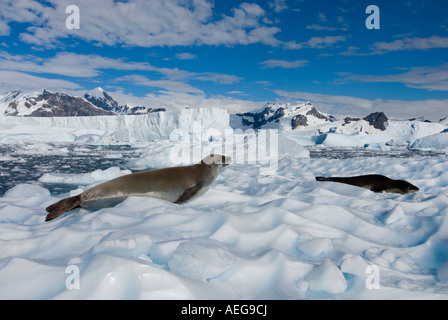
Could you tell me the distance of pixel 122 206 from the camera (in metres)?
2.67

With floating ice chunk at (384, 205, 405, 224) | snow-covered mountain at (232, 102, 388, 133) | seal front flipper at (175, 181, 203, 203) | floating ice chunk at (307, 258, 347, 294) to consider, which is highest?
snow-covered mountain at (232, 102, 388, 133)

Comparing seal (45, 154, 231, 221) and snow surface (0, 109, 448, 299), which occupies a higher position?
seal (45, 154, 231, 221)

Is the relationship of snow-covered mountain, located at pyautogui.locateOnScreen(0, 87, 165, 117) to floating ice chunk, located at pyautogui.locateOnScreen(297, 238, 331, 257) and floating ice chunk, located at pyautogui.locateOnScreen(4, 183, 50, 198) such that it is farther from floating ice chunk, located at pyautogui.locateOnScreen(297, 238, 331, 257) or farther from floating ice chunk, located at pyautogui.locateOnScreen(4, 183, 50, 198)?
floating ice chunk, located at pyautogui.locateOnScreen(297, 238, 331, 257)

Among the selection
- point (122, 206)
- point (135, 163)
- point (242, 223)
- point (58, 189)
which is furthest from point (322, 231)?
point (135, 163)

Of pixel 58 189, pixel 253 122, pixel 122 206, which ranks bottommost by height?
pixel 58 189

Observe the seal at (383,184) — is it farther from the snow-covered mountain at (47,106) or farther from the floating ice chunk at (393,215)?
the snow-covered mountain at (47,106)

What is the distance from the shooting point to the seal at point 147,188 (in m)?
2.89

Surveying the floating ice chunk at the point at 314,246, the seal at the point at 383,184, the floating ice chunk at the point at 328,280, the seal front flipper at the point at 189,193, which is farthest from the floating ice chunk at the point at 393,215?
the seal at the point at 383,184

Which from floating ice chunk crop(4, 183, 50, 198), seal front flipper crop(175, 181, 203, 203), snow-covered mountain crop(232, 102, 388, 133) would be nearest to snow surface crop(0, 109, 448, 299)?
seal front flipper crop(175, 181, 203, 203)

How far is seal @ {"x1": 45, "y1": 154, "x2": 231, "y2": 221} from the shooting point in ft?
9.47

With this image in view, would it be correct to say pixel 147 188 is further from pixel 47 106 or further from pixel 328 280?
pixel 47 106

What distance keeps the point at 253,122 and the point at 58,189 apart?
96660mm

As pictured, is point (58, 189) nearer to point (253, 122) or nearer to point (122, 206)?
point (122, 206)

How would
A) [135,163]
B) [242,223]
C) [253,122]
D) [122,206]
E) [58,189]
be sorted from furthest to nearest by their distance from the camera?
[253,122] → [135,163] → [58,189] → [122,206] → [242,223]
